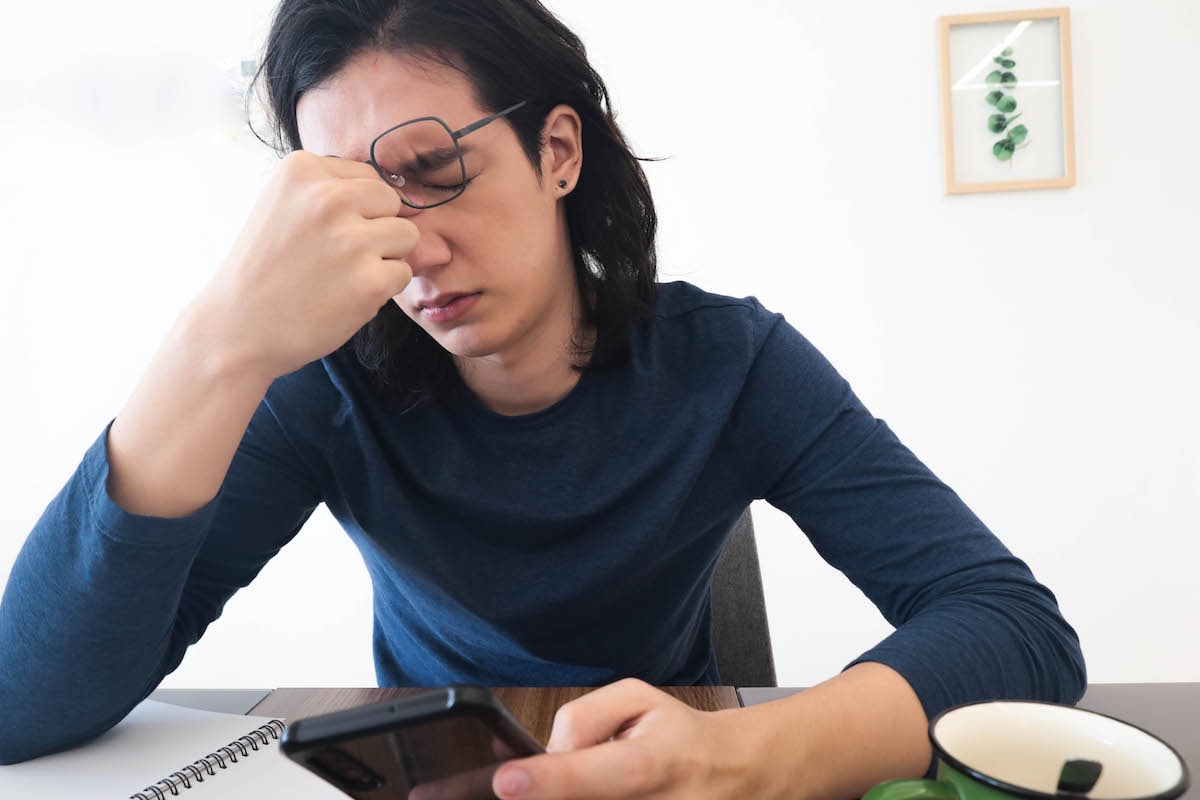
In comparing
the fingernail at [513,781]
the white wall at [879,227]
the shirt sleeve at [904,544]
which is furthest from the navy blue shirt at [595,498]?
the white wall at [879,227]

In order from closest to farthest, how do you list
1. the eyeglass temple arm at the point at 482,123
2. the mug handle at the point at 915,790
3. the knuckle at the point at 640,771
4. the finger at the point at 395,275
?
1. the mug handle at the point at 915,790
2. the knuckle at the point at 640,771
3. the finger at the point at 395,275
4. the eyeglass temple arm at the point at 482,123

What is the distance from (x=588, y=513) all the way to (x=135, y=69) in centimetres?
235

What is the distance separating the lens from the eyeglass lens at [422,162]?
88 centimetres

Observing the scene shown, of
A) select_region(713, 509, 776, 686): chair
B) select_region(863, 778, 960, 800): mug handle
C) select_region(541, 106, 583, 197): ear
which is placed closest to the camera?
select_region(863, 778, 960, 800): mug handle

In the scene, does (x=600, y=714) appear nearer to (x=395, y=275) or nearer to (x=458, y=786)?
(x=458, y=786)

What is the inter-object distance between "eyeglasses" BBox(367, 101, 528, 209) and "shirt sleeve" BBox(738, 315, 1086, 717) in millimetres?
372

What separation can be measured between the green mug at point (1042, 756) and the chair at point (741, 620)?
74 cm

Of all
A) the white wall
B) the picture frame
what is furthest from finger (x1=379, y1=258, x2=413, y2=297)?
the picture frame

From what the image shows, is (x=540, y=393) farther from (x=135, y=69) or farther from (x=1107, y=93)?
(x=135, y=69)

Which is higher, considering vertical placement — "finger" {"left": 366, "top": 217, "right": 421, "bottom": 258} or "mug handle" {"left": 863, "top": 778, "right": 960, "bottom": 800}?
"finger" {"left": 366, "top": 217, "right": 421, "bottom": 258}

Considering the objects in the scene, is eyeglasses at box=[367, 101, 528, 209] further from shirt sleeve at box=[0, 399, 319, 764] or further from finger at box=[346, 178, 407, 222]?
shirt sleeve at box=[0, 399, 319, 764]

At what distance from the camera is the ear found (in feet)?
3.42

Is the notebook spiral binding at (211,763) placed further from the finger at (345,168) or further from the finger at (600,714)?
the finger at (345,168)

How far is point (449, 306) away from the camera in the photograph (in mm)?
962
